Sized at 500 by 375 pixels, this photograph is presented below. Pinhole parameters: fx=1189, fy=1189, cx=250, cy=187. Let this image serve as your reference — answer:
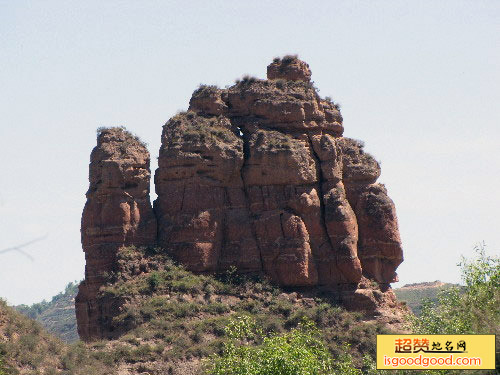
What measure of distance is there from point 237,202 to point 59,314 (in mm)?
99819

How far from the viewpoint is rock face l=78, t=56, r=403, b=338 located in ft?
221

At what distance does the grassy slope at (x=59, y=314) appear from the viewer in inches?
5399

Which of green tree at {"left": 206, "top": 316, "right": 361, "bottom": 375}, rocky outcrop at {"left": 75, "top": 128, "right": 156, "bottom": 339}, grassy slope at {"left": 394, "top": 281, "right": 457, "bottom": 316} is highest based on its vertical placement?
grassy slope at {"left": 394, "top": 281, "right": 457, "bottom": 316}

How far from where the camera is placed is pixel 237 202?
225 feet

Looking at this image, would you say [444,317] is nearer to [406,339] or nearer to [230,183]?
[406,339]

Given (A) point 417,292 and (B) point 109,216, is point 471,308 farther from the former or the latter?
(A) point 417,292

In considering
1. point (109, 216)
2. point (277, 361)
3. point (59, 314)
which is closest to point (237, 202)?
point (109, 216)

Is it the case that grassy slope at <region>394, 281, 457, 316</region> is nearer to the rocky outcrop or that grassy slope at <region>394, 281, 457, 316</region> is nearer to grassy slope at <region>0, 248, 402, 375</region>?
grassy slope at <region>0, 248, 402, 375</region>

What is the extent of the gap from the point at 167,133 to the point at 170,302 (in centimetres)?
1013

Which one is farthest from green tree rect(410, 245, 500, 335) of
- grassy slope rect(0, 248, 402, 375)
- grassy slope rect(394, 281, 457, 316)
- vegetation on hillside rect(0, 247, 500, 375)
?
grassy slope rect(394, 281, 457, 316)

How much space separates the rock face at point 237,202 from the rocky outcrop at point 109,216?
57 millimetres

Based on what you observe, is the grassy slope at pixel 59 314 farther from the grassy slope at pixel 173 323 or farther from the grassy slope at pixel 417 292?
the grassy slope at pixel 173 323

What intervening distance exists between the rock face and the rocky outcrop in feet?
0.19

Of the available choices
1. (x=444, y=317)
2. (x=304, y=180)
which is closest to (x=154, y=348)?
(x=304, y=180)
